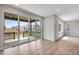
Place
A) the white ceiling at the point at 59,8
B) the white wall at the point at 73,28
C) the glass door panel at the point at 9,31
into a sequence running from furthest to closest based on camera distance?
the white wall at the point at 73,28 → the glass door panel at the point at 9,31 → the white ceiling at the point at 59,8

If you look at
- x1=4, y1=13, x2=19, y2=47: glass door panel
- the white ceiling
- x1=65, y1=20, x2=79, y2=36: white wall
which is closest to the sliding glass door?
x1=4, y1=13, x2=19, y2=47: glass door panel

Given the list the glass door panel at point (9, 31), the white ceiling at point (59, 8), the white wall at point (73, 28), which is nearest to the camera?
the white ceiling at point (59, 8)

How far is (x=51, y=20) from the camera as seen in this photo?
18.2ft

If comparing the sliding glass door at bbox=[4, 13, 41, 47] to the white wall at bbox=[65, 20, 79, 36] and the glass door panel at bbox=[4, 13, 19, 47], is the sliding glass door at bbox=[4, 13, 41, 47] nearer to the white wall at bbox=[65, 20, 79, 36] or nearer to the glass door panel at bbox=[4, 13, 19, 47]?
the glass door panel at bbox=[4, 13, 19, 47]

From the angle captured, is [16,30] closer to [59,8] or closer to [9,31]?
[9,31]

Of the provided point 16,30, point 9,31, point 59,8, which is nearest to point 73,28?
point 59,8

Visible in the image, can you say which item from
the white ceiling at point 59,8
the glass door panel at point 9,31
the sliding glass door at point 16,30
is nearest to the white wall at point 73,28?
the white ceiling at point 59,8

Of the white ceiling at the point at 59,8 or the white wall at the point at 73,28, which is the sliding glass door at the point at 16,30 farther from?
the white wall at the point at 73,28

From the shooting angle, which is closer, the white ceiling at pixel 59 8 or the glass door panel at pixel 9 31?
the white ceiling at pixel 59 8
